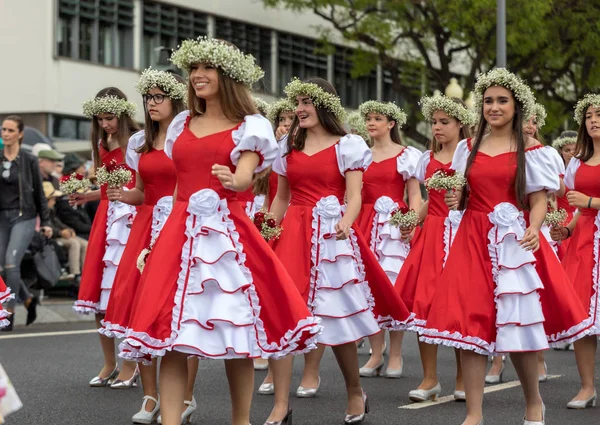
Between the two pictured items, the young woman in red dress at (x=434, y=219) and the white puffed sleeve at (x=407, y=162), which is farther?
the white puffed sleeve at (x=407, y=162)

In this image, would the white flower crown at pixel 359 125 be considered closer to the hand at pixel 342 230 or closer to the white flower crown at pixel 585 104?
the white flower crown at pixel 585 104

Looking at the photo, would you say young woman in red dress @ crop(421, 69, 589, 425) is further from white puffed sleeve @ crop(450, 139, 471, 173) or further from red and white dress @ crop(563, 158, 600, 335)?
red and white dress @ crop(563, 158, 600, 335)

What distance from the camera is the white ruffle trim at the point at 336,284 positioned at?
8.90 m

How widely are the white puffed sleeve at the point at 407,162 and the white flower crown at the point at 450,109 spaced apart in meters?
0.88

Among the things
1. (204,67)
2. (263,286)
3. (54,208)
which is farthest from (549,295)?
(54,208)

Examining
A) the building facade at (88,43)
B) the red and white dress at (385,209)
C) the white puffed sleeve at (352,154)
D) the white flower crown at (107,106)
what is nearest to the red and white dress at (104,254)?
the white flower crown at (107,106)

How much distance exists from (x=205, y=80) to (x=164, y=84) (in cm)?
215

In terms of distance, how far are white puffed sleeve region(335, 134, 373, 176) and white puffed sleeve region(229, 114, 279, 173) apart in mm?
1936

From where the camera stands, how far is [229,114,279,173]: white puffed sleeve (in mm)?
7047

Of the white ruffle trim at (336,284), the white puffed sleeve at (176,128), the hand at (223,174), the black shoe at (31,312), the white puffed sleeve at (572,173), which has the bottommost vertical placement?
the black shoe at (31,312)

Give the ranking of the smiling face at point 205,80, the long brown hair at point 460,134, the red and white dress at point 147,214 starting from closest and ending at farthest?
the smiling face at point 205,80 → the red and white dress at point 147,214 → the long brown hair at point 460,134

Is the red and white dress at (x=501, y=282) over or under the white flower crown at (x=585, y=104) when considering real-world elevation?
under

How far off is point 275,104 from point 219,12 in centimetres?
2579

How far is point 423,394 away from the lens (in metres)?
9.96
